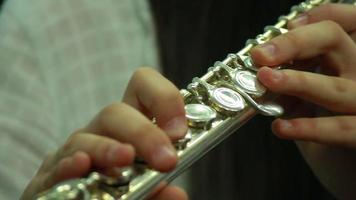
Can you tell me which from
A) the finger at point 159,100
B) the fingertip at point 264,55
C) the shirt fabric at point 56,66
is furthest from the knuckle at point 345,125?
the shirt fabric at point 56,66

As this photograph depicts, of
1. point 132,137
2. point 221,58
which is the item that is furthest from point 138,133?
point 221,58

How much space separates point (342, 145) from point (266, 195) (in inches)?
27.9

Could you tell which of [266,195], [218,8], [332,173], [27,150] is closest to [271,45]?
[332,173]

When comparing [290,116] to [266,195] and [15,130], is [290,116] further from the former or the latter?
[266,195]

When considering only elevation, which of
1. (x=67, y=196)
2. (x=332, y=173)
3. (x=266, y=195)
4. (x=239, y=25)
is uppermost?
(x=67, y=196)

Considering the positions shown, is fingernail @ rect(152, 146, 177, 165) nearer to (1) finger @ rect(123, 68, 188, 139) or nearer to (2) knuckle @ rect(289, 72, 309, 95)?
(1) finger @ rect(123, 68, 188, 139)

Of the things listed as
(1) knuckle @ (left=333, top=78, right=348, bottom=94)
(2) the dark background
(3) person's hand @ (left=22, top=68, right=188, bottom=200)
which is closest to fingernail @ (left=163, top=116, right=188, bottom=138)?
(3) person's hand @ (left=22, top=68, right=188, bottom=200)

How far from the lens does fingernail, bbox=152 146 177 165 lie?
49cm

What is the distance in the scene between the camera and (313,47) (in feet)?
2.25

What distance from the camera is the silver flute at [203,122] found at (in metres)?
0.49

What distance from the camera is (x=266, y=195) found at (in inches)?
54.6

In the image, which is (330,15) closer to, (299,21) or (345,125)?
(299,21)

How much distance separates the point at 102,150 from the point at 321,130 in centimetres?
29

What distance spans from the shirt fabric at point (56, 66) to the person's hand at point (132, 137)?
0.30m
